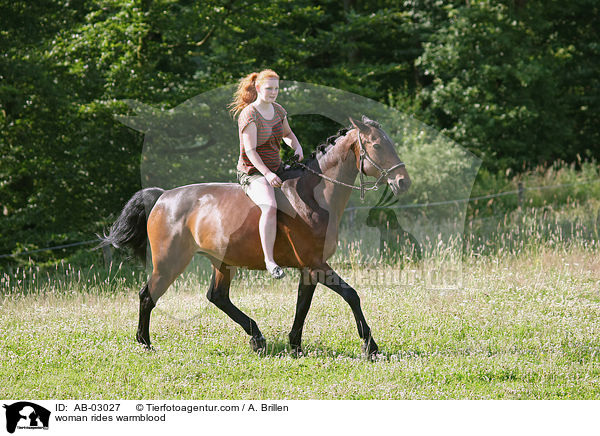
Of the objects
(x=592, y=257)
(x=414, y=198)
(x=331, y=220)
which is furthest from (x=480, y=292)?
(x=414, y=198)

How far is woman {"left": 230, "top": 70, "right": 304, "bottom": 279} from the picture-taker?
19.3 feet

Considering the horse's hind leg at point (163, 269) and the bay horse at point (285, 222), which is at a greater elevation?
the bay horse at point (285, 222)

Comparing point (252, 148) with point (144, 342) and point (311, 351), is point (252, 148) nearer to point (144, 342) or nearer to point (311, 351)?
point (311, 351)

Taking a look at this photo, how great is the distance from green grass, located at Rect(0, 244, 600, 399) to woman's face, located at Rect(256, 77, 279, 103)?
246 centimetres

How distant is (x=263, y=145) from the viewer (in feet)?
→ 19.9

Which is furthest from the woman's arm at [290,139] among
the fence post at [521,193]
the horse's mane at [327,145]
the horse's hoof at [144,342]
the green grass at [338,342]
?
the fence post at [521,193]

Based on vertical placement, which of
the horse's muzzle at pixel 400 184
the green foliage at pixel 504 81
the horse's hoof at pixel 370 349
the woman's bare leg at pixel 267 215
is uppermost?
the green foliage at pixel 504 81

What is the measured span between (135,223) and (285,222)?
6.13 feet

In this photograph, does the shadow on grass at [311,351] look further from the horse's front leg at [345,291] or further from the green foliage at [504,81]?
the green foliage at [504,81]

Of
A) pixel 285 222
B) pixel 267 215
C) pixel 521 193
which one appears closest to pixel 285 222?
pixel 285 222

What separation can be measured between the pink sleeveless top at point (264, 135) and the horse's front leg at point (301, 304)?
1.10 meters
